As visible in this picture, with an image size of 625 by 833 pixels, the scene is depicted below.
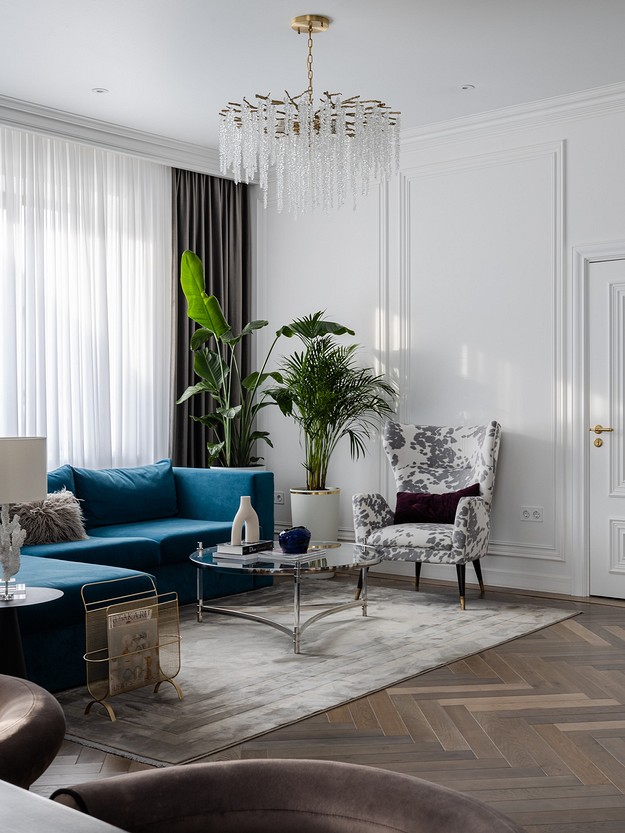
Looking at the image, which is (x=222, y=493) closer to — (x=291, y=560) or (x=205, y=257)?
(x=291, y=560)

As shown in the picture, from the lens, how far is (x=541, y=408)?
554 cm

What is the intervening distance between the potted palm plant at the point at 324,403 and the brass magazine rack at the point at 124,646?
93.5 inches

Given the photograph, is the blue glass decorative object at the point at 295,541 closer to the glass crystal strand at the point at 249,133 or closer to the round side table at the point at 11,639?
the round side table at the point at 11,639

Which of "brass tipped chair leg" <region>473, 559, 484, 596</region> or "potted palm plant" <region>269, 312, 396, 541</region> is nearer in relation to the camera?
"brass tipped chair leg" <region>473, 559, 484, 596</region>

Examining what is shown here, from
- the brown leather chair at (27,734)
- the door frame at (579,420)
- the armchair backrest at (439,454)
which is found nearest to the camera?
the brown leather chair at (27,734)

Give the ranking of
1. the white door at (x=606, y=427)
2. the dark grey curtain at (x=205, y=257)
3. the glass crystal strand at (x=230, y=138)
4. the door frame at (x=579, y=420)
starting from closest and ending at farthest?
the glass crystal strand at (x=230, y=138)
the white door at (x=606, y=427)
the door frame at (x=579, y=420)
the dark grey curtain at (x=205, y=257)

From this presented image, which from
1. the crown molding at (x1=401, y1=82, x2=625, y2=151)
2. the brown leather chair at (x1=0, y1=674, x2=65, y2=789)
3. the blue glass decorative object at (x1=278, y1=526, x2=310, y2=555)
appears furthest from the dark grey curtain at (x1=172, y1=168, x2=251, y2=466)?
the brown leather chair at (x1=0, y1=674, x2=65, y2=789)

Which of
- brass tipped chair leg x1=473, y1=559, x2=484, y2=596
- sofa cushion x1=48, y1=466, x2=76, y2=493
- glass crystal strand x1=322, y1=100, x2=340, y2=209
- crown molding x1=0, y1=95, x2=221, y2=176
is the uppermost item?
crown molding x1=0, y1=95, x2=221, y2=176

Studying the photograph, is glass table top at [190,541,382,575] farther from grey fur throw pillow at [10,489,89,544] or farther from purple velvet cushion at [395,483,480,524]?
purple velvet cushion at [395,483,480,524]

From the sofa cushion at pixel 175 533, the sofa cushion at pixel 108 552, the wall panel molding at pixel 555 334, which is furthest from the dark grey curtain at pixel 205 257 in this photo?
the wall panel molding at pixel 555 334

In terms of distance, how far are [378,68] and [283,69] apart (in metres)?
0.51

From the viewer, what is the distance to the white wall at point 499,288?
17.7 ft

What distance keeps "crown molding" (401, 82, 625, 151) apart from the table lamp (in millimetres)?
3711

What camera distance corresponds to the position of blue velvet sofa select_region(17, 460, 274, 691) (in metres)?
3.61
